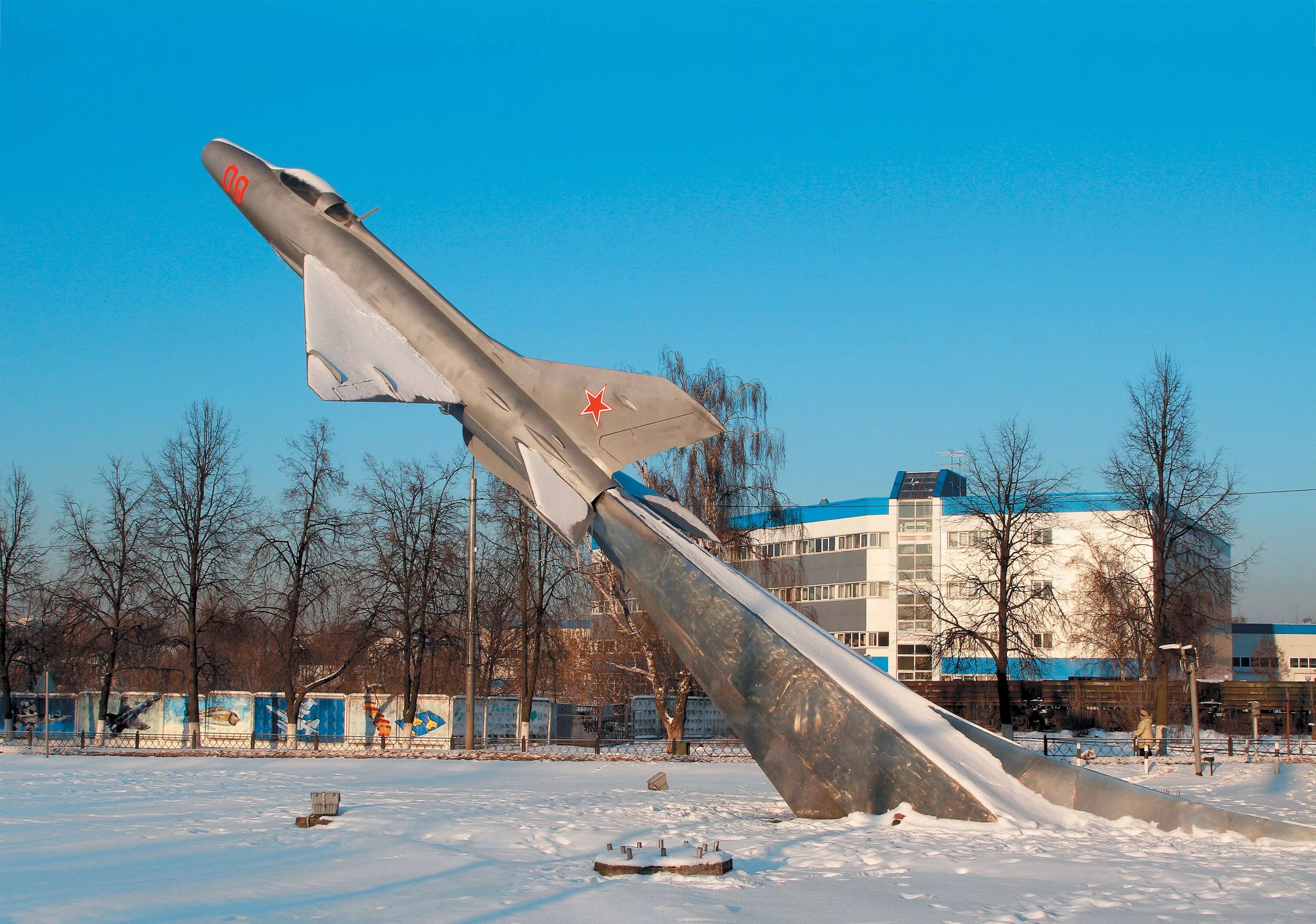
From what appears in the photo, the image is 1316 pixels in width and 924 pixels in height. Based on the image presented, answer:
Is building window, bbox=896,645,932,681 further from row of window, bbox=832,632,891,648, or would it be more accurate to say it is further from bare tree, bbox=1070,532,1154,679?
bare tree, bbox=1070,532,1154,679

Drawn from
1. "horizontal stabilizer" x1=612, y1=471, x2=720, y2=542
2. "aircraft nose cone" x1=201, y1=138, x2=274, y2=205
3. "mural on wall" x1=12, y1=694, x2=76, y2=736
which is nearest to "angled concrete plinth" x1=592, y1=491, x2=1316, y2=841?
"horizontal stabilizer" x1=612, y1=471, x2=720, y2=542

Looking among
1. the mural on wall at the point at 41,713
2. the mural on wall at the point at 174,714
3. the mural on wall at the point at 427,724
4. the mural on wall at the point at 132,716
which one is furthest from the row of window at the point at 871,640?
the mural on wall at the point at 41,713

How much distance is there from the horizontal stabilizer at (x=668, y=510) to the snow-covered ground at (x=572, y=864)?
3.73m

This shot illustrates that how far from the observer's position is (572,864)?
9.91 meters

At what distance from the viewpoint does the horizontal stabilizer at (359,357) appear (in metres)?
14.6

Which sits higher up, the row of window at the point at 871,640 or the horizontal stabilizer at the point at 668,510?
the horizontal stabilizer at the point at 668,510

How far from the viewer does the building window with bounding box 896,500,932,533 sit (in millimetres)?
60219

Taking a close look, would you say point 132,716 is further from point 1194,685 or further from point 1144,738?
point 1194,685

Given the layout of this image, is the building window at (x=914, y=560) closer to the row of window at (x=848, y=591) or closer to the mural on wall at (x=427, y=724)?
the row of window at (x=848, y=591)

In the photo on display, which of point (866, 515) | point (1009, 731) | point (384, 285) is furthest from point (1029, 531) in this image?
point (866, 515)

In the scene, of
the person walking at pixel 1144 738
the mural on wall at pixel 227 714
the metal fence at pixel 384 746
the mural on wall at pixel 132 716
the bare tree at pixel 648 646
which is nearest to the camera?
the person walking at pixel 1144 738

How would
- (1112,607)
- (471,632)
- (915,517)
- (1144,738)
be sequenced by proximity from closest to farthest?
(1144,738)
(471,632)
(1112,607)
(915,517)

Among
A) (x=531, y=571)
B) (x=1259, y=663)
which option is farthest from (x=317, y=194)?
(x=1259, y=663)

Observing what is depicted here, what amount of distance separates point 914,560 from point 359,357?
163 ft
